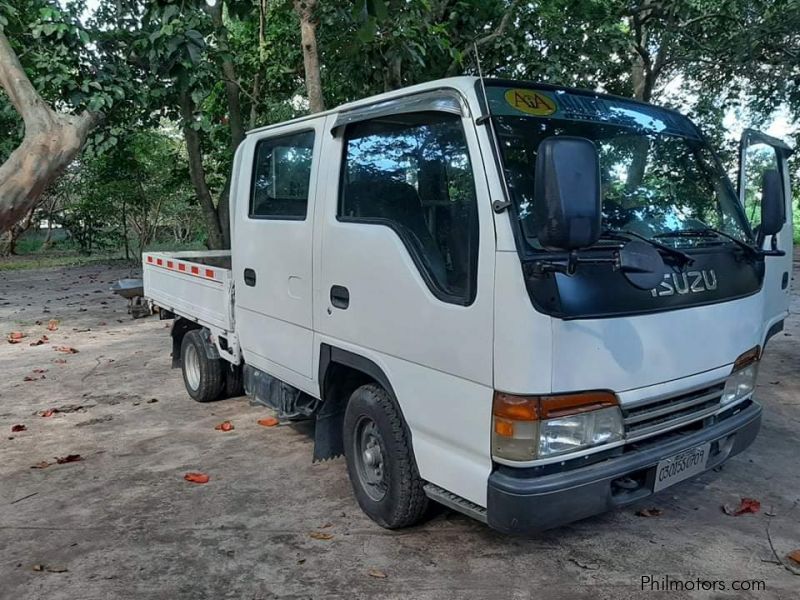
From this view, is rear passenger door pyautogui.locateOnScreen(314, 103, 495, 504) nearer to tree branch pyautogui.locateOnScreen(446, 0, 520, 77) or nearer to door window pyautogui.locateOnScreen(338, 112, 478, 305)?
door window pyautogui.locateOnScreen(338, 112, 478, 305)

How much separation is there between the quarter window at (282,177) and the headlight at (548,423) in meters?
1.90

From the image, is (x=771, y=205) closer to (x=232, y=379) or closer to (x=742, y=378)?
(x=742, y=378)

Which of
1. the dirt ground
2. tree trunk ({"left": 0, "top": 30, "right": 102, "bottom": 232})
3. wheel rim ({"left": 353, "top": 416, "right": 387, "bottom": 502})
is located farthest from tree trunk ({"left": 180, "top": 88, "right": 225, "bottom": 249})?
wheel rim ({"left": 353, "top": 416, "right": 387, "bottom": 502})

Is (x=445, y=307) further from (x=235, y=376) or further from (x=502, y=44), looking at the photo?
(x=502, y=44)

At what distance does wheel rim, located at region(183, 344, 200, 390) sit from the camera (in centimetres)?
600

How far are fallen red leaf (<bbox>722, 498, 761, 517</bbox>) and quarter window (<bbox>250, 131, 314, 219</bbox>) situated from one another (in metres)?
2.92

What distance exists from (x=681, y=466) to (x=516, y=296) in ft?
4.09

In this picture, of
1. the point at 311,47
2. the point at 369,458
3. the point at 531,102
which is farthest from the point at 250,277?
the point at 311,47

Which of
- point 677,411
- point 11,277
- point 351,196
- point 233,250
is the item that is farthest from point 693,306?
point 11,277

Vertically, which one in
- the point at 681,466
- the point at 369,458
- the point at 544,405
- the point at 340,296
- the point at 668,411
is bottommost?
the point at 369,458

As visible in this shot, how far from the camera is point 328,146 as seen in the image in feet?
12.4

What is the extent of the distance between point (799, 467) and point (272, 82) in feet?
32.1

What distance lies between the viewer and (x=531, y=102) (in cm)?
303

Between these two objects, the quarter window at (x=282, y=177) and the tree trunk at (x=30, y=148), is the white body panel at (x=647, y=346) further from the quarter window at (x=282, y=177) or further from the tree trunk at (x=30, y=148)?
the tree trunk at (x=30, y=148)
